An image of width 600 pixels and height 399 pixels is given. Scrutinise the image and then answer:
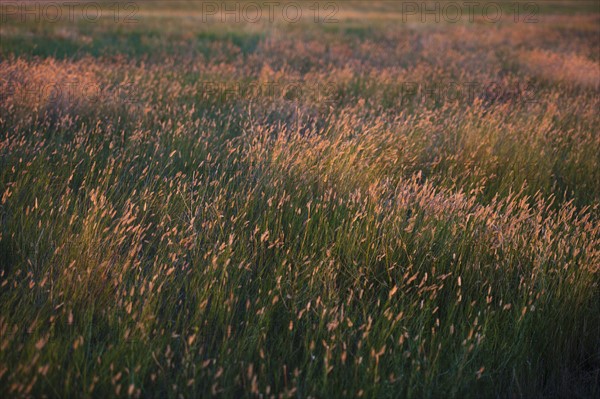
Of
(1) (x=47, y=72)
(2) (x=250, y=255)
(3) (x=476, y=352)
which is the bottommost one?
(3) (x=476, y=352)

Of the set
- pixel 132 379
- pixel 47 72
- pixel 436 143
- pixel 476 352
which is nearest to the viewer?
pixel 132 379

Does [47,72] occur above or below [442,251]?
above

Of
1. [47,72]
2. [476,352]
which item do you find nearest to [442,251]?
[476,352]

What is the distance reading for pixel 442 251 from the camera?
8.70ft

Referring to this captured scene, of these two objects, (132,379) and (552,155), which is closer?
(132,379)

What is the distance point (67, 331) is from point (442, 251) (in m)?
2.02

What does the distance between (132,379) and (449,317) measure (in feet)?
4.85

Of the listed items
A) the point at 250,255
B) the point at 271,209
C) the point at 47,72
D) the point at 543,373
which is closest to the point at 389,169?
the point at 271,209

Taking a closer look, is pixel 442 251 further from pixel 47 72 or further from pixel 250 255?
pixel 47 72

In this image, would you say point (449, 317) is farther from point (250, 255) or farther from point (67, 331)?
point (67, 331)

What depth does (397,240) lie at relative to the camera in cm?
265

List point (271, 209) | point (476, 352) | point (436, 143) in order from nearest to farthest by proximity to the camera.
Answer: point (476, 352) → point (271, 209) → point (436, 143)

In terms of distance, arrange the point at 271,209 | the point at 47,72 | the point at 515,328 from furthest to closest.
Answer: the point at 47,72
the point at 271,209
the point at 515,328

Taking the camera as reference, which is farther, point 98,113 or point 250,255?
point 98,113
